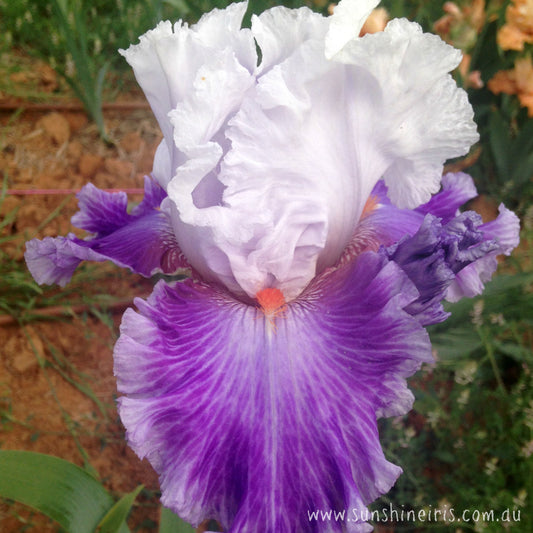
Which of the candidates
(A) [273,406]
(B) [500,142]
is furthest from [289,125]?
(B) [500,142]

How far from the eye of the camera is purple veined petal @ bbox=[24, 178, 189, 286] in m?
1.10

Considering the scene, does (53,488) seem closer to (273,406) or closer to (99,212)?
(273,406)

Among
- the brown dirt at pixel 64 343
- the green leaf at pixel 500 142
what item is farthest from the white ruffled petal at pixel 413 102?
the green leaf at pixel 500 142

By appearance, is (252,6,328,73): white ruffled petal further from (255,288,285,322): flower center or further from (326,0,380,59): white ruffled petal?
(255,288,285,322): flower center

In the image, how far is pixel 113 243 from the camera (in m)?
1.17

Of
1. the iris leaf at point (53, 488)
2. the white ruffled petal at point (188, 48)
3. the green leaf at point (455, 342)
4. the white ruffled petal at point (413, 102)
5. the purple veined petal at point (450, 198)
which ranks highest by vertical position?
the white ruffled petal at point (188, 48)

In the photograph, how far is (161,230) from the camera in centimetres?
119

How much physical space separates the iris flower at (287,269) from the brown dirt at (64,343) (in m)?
0.81

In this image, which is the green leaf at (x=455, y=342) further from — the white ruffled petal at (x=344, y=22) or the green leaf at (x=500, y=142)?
the white ruffled petal at (x=344, y=22)

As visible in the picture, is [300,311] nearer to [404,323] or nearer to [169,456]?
[404,323]

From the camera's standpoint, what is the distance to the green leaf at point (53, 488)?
2.92 ft

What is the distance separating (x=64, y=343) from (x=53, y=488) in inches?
38.5

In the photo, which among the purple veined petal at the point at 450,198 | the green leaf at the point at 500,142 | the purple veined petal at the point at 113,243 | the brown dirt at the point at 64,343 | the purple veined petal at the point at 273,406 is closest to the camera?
the purple veined petal at the point at 273,406

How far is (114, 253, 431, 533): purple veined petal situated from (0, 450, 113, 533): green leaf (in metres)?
0.24
